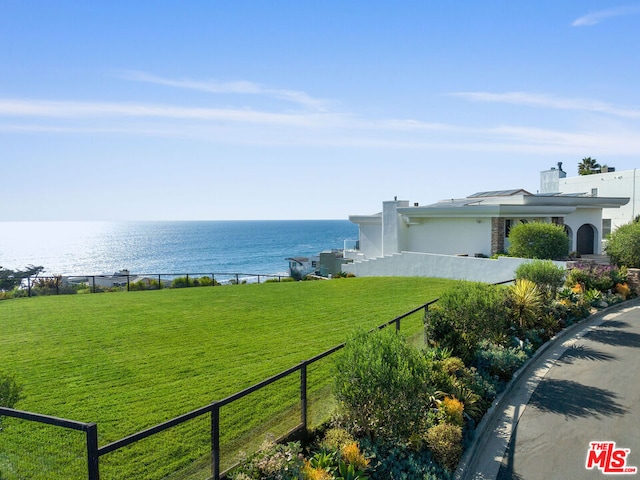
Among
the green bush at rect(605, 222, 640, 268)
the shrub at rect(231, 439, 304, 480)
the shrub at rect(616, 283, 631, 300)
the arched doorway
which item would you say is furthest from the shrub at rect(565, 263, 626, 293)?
the shrub at rect(231, 439, 304, 480)

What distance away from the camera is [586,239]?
3119cm

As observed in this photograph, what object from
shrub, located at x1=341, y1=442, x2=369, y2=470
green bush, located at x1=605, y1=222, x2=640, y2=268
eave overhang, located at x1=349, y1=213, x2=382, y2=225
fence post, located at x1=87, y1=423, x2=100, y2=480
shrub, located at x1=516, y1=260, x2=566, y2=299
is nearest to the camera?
fence post, located at x1=87, y1=423, x2=100, y2=480

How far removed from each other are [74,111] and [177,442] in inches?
681

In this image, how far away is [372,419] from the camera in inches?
268

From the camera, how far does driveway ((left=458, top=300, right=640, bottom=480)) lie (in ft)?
23.3

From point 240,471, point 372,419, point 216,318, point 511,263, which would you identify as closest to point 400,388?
point 372,419

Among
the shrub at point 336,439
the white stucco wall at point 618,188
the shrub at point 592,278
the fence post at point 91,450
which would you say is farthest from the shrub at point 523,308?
the white stucco wall at point 618,188

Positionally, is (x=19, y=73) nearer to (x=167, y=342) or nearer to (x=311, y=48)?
(x=311, y=48)

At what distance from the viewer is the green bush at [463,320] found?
1062 cm

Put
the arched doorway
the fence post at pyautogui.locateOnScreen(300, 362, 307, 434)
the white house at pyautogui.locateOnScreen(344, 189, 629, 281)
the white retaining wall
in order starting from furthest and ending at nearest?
1. the arched doorway
2. the white house at pyautogui.locateOnScreen(344, 189, 629, 281)
3. the white retaining wall
4. the fence post at pyautogui.locateOnScreen(300, 362, 307, 434)

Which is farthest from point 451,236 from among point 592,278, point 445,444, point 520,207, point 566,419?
point 445,444

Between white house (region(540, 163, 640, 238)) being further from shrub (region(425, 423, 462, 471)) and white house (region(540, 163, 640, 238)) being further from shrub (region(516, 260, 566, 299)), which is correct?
shrub (region(425, 423, 462, 471))

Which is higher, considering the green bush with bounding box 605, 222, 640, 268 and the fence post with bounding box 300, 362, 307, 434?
the green bush with bounding box 605, 222, 640, 268

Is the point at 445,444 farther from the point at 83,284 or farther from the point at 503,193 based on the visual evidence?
the point at 503,193
